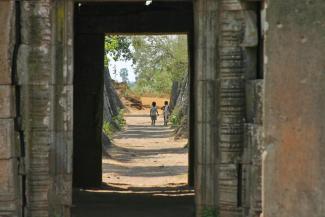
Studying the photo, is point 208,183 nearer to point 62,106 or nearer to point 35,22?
point 62,106

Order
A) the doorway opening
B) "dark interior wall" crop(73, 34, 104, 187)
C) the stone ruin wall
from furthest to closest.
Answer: "dark interior wall" crop(73, 34, 104, 187) → the doorway opening → the stone ruin wall

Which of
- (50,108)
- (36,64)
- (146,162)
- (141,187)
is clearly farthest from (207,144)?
(146,162)

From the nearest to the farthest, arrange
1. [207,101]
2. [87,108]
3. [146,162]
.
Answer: [207,101]
[87,108]
[146,162]

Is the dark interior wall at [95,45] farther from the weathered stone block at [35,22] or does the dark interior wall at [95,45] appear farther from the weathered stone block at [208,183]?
the weathered stone block at [35,22]

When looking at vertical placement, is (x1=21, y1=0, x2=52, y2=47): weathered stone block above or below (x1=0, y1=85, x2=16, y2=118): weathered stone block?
above

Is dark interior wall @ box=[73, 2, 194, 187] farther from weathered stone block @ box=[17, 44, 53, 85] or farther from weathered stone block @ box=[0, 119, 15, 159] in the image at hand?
weathered stone block @ box=[0, 119, 15, 159]

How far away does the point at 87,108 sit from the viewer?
14375 millimetres

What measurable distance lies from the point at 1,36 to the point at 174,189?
6.48 m

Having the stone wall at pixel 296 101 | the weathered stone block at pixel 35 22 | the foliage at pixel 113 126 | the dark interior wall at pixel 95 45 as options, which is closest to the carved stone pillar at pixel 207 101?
the weathered stone block at pixel 35 22

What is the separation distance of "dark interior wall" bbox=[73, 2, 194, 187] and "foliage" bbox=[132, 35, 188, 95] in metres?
31.6

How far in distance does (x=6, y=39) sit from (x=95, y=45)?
20.4ft

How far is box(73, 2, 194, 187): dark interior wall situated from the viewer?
44.5ft

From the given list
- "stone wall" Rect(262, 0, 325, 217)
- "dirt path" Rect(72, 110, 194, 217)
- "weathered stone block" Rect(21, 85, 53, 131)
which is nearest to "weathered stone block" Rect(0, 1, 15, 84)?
"weathered stone block" Rect(21, 85, 53, 131)

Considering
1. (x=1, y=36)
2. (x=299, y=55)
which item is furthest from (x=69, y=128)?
(x=299, y=55)
